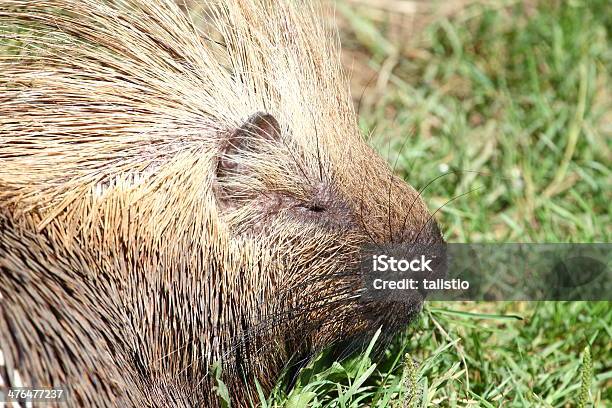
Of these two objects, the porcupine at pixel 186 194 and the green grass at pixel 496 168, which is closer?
the porcupine at pixel 186 194

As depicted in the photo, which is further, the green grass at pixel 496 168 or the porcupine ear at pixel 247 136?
the green grass at pixel 496 168

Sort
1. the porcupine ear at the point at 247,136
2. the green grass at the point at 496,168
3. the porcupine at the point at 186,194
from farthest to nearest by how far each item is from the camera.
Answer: the green grass at the point at 496,168 → the porcupine ear at the point at 247,136 → the porcupine at the point at 186,194

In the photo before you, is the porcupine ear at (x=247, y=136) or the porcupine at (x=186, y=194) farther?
the porcupine ear at (x=247, y=136)

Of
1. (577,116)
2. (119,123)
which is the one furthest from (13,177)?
(577,116)

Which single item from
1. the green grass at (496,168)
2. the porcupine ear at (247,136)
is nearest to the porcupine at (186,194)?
the porcupine ear at (247,136)

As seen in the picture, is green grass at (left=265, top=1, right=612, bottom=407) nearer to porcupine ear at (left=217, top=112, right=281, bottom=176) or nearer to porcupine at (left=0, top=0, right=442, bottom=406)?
porcupine at (left=0, top=0, right=442, bottom=406)

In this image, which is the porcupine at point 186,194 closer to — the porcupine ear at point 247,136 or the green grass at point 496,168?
the porcupine ear at point 247,136

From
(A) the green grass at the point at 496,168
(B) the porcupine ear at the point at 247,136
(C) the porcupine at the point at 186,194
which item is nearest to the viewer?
(C) the porcupine at the point at 186,194

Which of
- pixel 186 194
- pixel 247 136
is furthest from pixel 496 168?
pixel 186 194

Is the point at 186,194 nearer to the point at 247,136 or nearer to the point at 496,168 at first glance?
the point at 247,136
